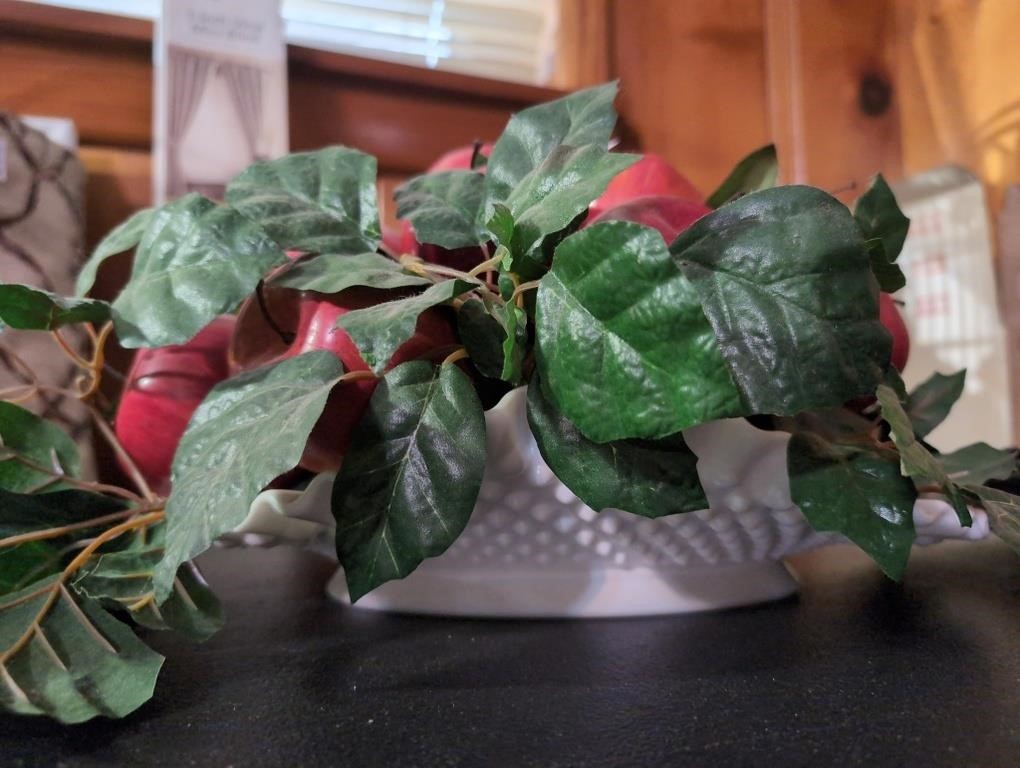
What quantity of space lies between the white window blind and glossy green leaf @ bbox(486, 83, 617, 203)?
70 centimetres

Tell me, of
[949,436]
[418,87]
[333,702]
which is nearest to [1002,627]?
[333,702]

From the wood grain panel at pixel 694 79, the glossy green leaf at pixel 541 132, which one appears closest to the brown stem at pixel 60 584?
the glossy green leaf at pixel 541 132

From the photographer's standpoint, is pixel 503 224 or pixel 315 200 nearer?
pixel 503 224

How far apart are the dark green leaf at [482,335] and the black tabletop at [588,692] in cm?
12

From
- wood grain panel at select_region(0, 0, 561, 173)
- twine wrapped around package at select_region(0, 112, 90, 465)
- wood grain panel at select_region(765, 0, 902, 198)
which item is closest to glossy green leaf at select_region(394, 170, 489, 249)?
twine wrapped around package at select_region(0, 112, 90, 465)

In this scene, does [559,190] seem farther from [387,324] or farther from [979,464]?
[979,464]

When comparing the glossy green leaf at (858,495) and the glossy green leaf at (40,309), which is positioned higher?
the glossy green leaf at (40,309)

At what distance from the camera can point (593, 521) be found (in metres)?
0.33

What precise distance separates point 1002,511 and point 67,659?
0.36 meters

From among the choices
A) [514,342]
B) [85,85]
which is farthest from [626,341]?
[85,85]

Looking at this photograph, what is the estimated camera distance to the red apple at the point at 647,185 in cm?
42

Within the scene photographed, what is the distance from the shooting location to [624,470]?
267 millimetres

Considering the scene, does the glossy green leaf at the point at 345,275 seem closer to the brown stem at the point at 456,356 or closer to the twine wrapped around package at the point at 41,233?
the brown stem at the point at 456,356

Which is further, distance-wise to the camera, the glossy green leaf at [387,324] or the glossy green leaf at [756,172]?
the glossy green leaf at [756,172]
